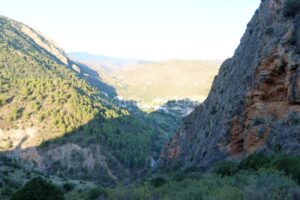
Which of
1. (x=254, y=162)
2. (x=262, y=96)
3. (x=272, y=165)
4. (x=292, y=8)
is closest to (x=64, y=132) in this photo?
Result: (x=262, y=96)

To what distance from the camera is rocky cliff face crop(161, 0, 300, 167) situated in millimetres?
27906

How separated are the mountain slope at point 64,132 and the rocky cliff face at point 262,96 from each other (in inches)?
1785

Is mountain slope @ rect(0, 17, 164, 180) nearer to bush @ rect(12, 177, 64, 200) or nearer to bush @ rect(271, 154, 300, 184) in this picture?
bush @ rect(12, 177, 64, 200)

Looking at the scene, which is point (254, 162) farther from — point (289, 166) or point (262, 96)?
point (262, 96)

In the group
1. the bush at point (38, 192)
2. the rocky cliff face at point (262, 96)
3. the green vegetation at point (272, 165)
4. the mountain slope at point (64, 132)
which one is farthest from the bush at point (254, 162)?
the mountain slope at point (64, 132)

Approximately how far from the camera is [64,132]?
91.8 meters

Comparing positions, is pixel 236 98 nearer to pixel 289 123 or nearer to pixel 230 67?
pixel 289 123

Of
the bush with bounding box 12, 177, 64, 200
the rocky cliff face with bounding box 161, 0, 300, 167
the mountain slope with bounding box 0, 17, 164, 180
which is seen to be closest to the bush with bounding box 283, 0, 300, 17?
the rocky cliff face with bounding box 161, 0, 300, 167

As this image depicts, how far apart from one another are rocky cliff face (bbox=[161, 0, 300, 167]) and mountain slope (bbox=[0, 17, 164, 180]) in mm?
45330

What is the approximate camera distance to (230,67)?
150 feet

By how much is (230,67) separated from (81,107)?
5986 centimetres

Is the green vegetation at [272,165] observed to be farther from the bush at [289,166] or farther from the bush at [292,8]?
the bush at [292,8]

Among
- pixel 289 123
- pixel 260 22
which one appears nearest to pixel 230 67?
pixel 260 22

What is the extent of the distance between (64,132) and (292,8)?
6639 cm
